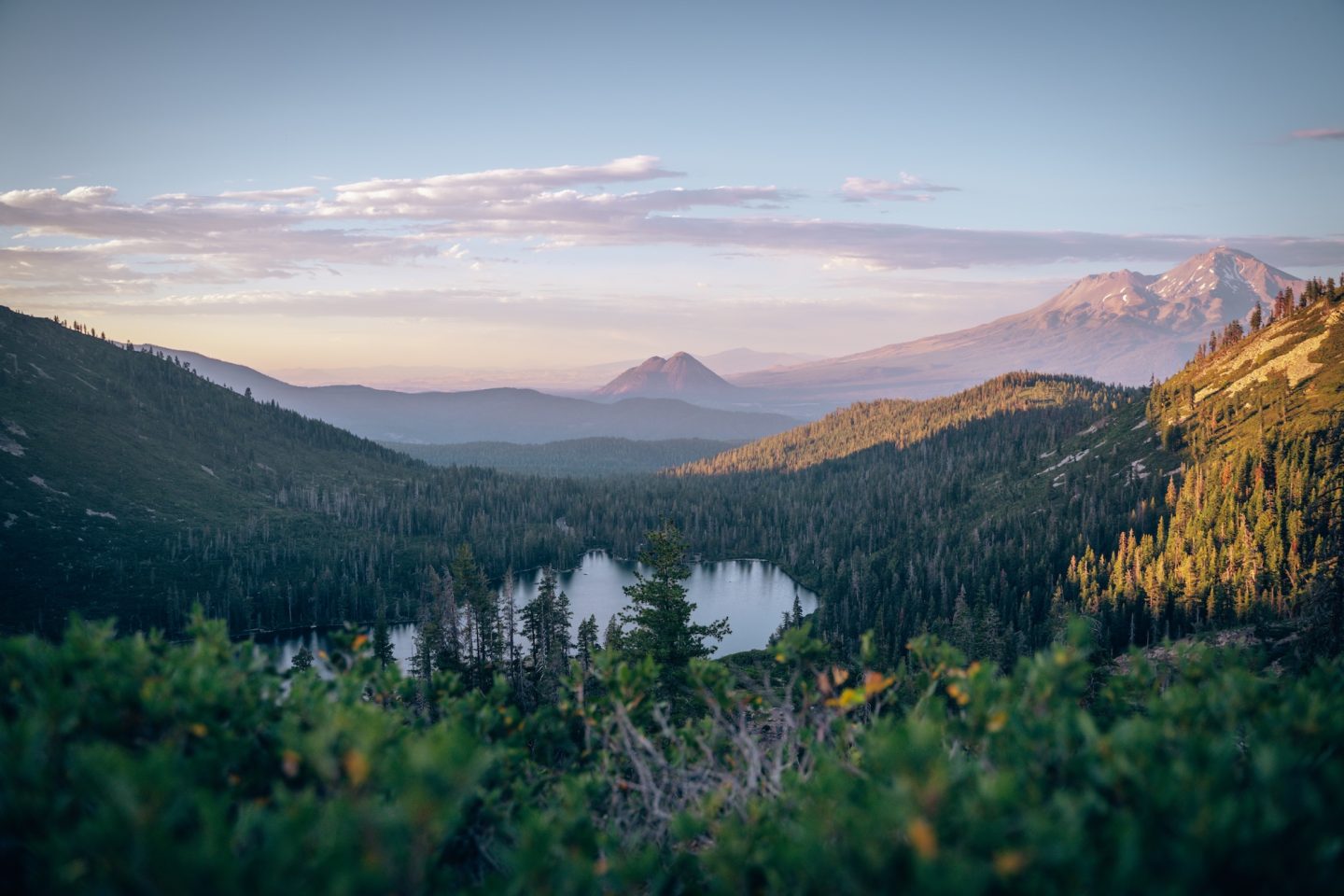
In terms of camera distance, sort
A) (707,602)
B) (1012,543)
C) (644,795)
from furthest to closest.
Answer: (707,602), (1012,543), (644,795)

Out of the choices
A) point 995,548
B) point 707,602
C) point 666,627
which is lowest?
point 707,602

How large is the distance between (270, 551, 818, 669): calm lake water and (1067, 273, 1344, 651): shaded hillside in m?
58.2

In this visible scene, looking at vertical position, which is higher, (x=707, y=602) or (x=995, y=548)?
(x=995, y=548)

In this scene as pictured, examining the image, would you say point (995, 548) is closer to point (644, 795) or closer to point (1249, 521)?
point (1249, 521)

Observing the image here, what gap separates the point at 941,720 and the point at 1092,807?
5.13 metres

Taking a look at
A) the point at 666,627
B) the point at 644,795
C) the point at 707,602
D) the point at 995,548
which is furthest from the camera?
the point at 707,602

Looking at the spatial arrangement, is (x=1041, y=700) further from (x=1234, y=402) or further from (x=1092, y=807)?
(x=1234, y=402)

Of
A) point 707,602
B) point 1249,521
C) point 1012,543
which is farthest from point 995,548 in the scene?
point 707,602

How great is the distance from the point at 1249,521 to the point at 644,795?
4831 inches

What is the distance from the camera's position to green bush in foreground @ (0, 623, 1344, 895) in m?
9.56

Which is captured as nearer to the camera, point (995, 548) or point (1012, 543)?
point (1012, 543)

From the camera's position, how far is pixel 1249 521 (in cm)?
10544

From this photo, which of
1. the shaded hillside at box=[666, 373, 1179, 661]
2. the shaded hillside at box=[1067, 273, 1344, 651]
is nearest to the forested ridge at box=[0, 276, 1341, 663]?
the shaded hillside at box=[1067, 273, 1344, 651]

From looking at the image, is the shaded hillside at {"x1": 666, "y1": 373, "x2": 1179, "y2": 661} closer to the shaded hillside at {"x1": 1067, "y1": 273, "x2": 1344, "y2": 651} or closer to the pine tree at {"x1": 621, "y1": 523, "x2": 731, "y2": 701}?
the shaded hillside at {"x1": 1067, "y1": 273, "x2": 1344, "y2": 651}
